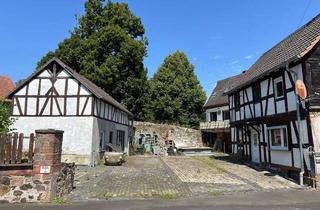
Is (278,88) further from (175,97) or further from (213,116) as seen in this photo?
(175,97)

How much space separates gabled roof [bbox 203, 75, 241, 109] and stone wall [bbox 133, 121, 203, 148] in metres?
4.13

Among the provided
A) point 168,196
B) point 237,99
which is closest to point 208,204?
point 168,196

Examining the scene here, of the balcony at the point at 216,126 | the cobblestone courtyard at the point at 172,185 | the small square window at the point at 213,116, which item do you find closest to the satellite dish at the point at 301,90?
the cobblestone courtyard at the point at 172,185

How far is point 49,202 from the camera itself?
8148mm

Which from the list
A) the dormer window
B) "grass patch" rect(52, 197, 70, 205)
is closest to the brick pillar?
"grass patch" rect(52, 197, 70, 205)

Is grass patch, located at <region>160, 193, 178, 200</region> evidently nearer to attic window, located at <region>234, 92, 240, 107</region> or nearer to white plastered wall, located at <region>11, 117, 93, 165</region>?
white plastered wall, located at <region>11, 117, 93, 165</region>

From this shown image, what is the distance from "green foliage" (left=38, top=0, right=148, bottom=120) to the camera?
3200 cm

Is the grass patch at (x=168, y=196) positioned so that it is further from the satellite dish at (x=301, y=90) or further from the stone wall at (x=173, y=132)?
the stone wall at (x=173, y=132)

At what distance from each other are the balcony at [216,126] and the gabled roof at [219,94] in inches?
87.0

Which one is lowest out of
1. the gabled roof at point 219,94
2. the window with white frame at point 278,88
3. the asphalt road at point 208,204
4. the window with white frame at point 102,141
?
the asphalt road at point 208,204

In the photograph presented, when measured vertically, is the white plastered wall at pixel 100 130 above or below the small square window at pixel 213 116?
below

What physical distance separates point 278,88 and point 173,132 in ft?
66.3

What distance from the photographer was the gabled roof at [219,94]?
→ 3341 cm

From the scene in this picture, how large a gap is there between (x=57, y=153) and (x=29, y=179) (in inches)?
40.0
